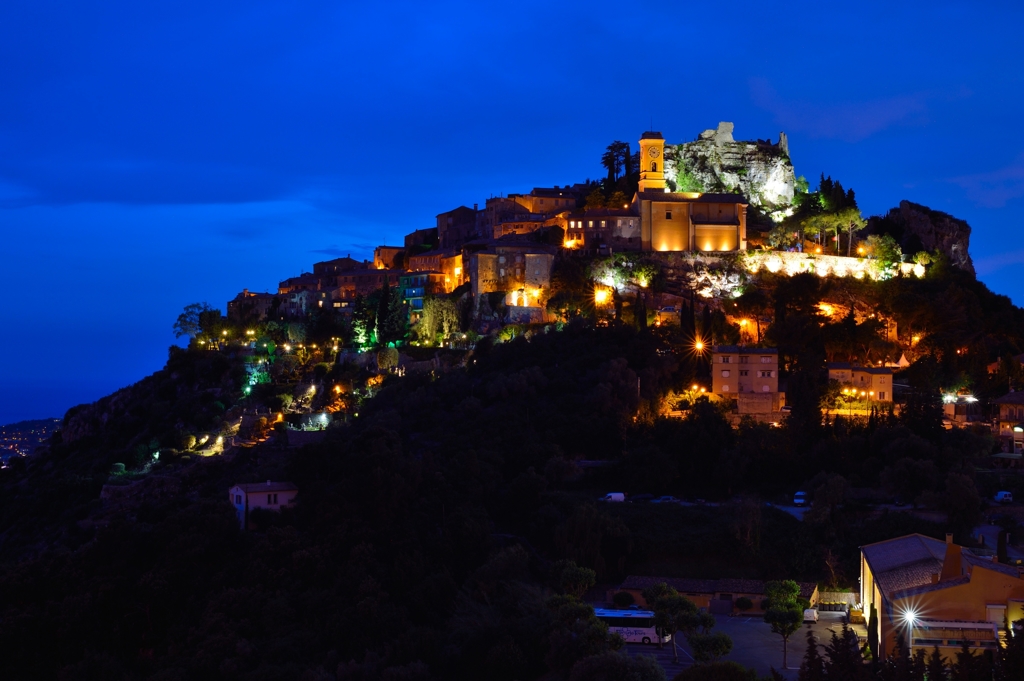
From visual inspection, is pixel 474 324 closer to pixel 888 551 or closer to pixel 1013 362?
pixel 1013 362

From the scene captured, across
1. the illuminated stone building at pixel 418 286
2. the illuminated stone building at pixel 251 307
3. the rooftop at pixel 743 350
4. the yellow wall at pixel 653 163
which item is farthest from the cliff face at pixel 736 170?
the illuminated stone building at pixel 251 307

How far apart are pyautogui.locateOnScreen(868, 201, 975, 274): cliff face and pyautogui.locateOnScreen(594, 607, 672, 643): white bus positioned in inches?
1578

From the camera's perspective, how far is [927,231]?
206 feet

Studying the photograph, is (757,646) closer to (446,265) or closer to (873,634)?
(873,634)

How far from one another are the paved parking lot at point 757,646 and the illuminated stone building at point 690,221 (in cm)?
3271

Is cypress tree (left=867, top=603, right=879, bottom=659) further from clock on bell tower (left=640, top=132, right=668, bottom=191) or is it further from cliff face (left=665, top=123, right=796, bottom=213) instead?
cliff face (left=665, top=123, right=796, bottom=213)

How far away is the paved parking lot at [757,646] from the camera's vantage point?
2456cm

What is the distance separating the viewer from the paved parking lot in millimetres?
24562

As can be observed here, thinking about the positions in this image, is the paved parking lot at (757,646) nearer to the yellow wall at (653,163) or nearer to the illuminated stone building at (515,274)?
the illuminated stone building at (515,274)

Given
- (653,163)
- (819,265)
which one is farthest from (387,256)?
(819,265)

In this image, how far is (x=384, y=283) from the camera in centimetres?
6256

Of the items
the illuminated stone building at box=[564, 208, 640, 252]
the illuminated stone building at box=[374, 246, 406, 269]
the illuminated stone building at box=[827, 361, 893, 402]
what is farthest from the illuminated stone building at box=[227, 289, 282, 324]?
the illuminated stone building at box=[827, 361, 893, 402]

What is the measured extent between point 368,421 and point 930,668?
1144 inches

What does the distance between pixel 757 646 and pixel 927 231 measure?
143 ft
